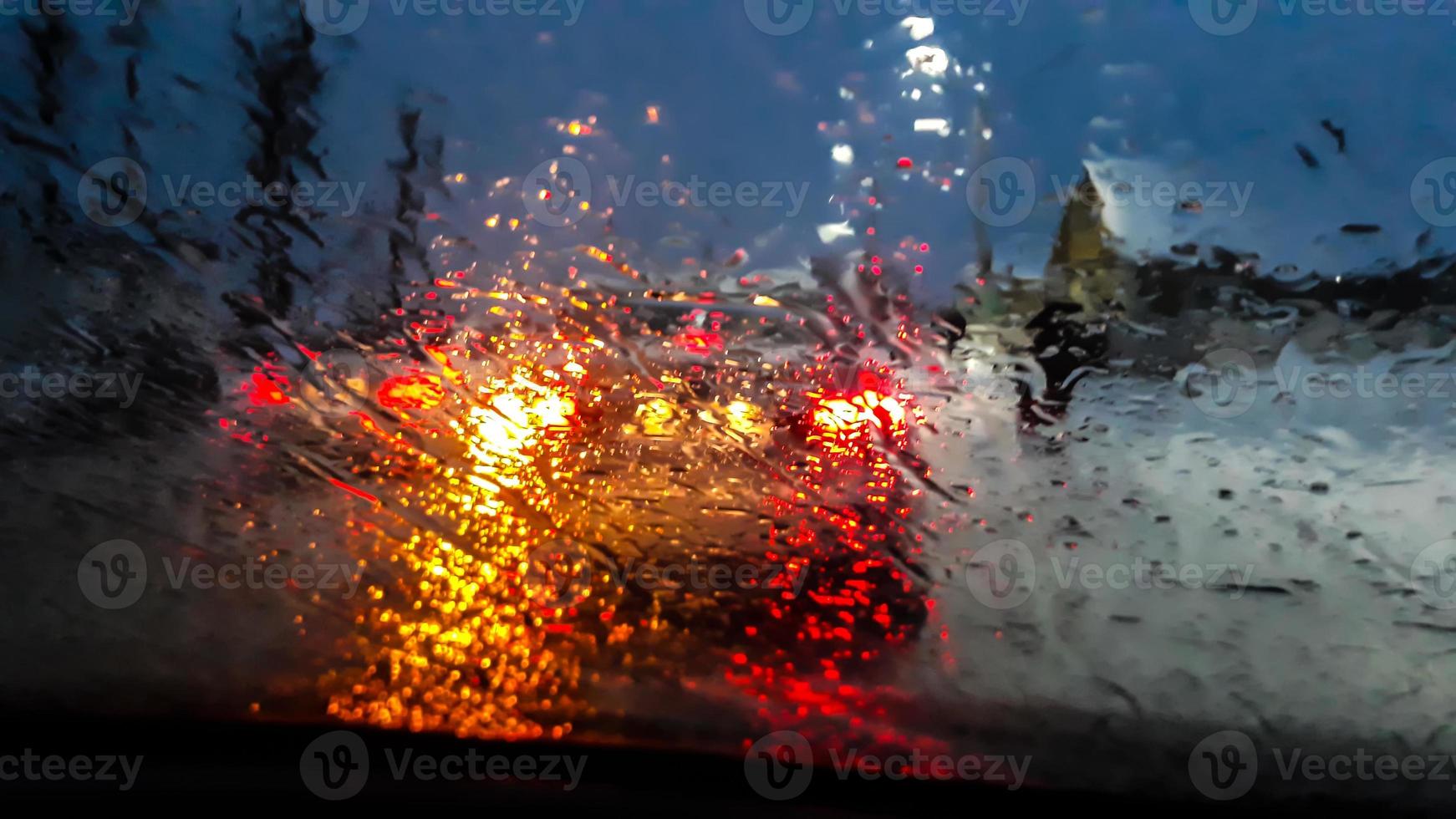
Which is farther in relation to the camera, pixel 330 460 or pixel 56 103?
pixel 330 460

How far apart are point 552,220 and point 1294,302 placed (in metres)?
1.58

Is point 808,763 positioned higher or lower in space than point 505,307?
lower

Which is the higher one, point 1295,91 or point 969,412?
point 1295,91

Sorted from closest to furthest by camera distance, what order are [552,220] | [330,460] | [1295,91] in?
[1295,91] → [552,220] → [330,460]

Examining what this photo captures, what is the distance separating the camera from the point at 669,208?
177 centimetres

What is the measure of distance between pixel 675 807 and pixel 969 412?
1.12m

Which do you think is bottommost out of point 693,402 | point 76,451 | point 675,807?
point 675,807

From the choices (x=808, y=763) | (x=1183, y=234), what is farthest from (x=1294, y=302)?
(x=808, y=763)

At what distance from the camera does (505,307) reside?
185 centimetres

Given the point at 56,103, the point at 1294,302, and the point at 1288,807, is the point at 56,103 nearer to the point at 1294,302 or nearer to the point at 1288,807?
the point at 1294,302

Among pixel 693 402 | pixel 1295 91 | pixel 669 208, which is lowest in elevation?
pixel 693 402

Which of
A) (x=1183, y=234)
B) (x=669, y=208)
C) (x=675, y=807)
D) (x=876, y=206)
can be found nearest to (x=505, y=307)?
(x=669, y=208)

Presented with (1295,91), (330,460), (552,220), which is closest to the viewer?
(1295,91)

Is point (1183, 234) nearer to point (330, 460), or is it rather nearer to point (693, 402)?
point (693, 402)
